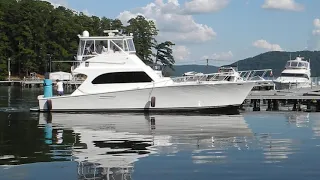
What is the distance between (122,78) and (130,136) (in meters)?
9.04

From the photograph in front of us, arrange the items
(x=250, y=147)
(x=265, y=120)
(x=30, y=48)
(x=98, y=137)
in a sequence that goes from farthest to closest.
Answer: (x=30, y=48) → (x=265, y=120) → (x=98, y=137) → (x=250, y=147)

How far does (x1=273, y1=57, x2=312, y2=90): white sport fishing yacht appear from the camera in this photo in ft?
167

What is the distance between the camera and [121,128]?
770 inches

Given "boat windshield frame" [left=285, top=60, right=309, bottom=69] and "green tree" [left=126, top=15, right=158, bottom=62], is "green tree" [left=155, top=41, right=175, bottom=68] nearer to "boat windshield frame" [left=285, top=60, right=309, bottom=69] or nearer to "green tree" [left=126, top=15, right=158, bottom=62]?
"green tree" [left=126, top=15, right=158, bottom=62]

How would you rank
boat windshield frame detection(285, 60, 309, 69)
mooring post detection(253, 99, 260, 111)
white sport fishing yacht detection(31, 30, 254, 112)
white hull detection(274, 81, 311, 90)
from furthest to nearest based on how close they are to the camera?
1. boat windshield frame detection(285, 60, 309, 69)
2. white hull detection(274, 81, 311, 90)
3. mooring post detection(253, 99, 260, 111)
4. white sport fishing yacht detection(31, 30, 254, 112)

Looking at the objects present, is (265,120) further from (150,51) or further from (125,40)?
(150,51)

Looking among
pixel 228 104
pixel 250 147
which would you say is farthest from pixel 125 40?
pixel 250 147

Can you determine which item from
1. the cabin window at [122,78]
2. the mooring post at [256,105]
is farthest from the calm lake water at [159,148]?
the mooring post at [256,105]

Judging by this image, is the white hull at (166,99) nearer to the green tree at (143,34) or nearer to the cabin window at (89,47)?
the cabin window at (89,47)

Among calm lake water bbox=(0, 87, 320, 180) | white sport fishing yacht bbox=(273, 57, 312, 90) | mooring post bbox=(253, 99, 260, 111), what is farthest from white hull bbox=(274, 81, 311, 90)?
calm lake water bbox=(0, 87, 320, 180)

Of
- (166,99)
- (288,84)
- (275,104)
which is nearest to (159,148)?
(166,99)

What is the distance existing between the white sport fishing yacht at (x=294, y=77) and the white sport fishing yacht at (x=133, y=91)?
26025 millimetres

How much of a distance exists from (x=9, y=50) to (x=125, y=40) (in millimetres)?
69367

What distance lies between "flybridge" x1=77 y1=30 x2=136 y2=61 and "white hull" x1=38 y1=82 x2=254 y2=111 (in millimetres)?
2572
